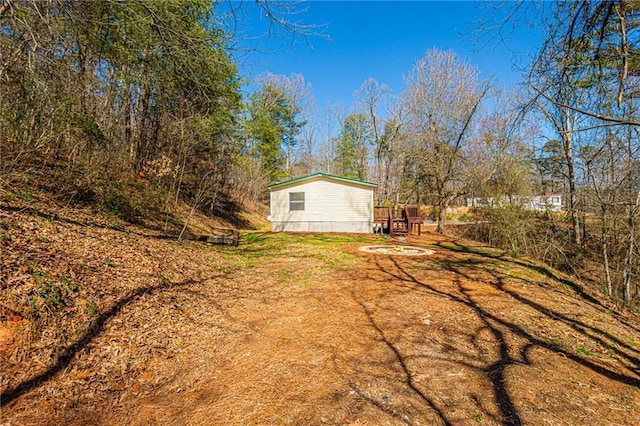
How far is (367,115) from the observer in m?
25.4

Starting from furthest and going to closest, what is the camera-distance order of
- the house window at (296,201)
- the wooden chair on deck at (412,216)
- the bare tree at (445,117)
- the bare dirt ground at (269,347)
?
the bare tree at (445,117)
the house window at (296,201)
the wooden chair on deck at (412,216)
the bare dirt ground at (269,347)

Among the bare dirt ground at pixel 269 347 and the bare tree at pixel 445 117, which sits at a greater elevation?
A: the bare tree at pixel 445 117

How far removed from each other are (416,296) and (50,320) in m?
4.58

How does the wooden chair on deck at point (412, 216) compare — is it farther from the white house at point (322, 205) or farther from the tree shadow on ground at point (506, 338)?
the tree shadow on ground at point (506, 338)

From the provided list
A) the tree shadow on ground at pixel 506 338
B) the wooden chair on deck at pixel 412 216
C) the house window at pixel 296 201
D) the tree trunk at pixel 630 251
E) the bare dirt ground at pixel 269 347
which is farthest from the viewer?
the house window at pixel 296 201

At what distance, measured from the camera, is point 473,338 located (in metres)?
3.39

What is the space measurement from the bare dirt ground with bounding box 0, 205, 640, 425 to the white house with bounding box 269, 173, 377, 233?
8.48 metres

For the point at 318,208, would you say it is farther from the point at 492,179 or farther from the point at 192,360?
the point at 192,360

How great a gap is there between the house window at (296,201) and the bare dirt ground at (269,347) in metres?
8.63

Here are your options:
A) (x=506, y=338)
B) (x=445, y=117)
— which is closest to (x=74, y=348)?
(x=506, y=338)

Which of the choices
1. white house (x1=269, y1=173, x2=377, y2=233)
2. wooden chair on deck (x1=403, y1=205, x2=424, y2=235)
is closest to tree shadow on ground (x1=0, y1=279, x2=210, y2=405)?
white house (x1=269, y1=173, x2=377, y2=233)

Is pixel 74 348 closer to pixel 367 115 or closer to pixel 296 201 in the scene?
pixel 296 201

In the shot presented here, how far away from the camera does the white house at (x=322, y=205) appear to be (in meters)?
13.4

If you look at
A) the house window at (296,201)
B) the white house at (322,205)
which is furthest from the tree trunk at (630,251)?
the house window at (296,201)
